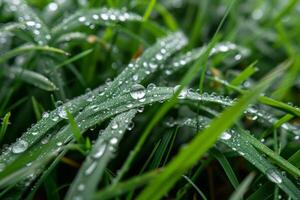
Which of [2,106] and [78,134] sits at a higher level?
[2,106]

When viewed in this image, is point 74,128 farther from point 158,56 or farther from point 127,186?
point 158,56

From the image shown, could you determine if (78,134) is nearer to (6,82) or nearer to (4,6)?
(6,82)

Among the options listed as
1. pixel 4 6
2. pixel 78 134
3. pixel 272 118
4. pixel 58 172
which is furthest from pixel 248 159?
pixel 4 6

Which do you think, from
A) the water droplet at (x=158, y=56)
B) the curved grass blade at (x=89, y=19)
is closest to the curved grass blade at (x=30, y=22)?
the curved grass blade at (x=89, y=19)

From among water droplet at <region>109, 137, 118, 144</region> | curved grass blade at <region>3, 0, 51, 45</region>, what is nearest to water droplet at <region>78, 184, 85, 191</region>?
water droplet at <region>109, 137, 118, 144</region>

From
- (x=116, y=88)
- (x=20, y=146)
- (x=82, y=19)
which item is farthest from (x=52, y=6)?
(x=20, y=146)
